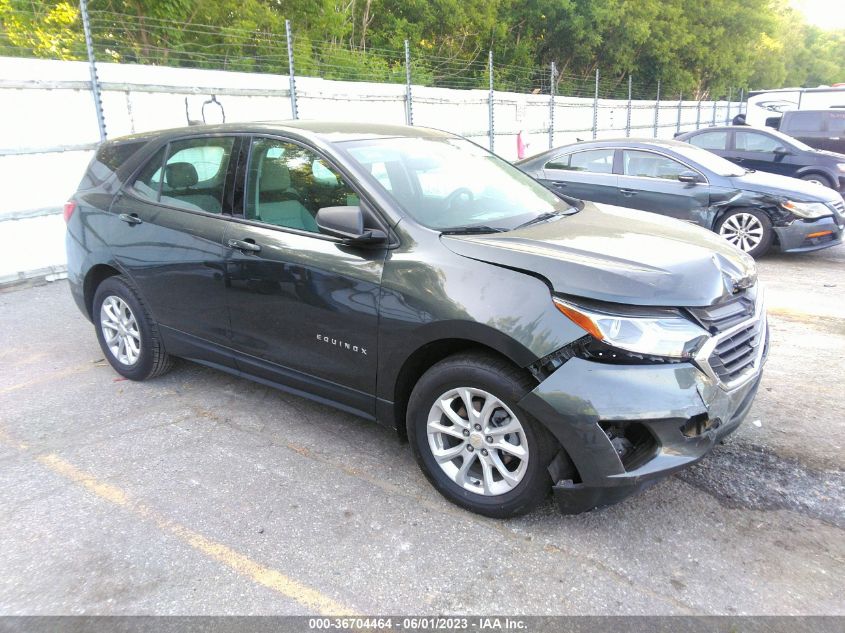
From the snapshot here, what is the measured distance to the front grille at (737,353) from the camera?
2771mm

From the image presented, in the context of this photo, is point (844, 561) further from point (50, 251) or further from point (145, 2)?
point (145, 2)

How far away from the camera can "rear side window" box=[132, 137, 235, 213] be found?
391 centimetres

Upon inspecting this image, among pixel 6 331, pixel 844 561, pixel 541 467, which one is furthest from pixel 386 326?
pixel 6 331

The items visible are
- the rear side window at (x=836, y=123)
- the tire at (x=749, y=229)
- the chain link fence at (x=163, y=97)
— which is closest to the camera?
the chain link fence at (x=163, y=97)

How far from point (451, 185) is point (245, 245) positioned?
122 centimetres

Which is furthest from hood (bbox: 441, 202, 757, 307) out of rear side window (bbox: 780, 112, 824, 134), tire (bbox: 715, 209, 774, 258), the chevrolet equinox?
rear side window (bbox: 780, 112, 824, 134)

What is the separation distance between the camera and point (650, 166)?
8297 mm

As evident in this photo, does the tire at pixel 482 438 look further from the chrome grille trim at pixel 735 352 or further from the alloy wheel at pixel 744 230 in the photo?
the alloy wheel at pixel 744 230

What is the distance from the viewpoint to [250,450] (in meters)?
3.68

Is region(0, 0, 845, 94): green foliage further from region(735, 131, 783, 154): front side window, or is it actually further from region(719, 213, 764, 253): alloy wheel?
region(719, 213, 764, 253): alloy wheel

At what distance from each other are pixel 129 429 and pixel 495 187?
8.75ft

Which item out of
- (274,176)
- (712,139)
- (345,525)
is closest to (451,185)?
(274,176)

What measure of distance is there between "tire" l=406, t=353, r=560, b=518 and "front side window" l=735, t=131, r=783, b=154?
10.8 m

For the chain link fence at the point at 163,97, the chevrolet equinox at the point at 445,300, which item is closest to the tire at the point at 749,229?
the chevrolet equinox at the point at 445,300
